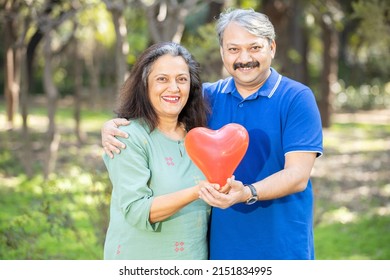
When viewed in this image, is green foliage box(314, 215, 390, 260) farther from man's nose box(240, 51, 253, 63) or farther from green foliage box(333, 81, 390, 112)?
green foliage box(333, 81, 390, 112)

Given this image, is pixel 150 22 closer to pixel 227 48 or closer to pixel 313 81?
pixel 227 48

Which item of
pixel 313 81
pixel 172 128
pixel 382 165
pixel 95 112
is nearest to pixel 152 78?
pixel 172 128

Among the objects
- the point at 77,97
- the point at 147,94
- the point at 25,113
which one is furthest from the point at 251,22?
the point at 77,97

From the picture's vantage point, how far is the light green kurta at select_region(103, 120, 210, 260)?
2758mm

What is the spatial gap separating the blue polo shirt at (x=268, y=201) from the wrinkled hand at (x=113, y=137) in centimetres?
48

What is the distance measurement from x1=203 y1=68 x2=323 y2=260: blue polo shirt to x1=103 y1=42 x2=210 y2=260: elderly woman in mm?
116

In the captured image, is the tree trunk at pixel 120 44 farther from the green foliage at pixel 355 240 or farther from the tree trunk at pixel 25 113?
the tree trunk at pixel 25 113

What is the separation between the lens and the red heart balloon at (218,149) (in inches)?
105

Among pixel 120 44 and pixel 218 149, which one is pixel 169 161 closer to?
pixel 218 149

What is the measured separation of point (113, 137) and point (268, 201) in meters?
0.73

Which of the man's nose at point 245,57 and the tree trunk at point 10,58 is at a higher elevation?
the tree trunk at point 10,58

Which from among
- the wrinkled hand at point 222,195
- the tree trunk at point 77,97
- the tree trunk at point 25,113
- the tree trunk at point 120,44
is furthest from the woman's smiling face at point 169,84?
the tree trunk at point 77,97

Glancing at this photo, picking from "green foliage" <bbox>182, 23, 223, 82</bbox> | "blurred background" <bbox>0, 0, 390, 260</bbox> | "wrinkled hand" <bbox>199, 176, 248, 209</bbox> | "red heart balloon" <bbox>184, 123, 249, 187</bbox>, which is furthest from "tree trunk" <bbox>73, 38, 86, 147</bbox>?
"wrinkled hand" <bbox>199, 176, 248, 209</bbox>

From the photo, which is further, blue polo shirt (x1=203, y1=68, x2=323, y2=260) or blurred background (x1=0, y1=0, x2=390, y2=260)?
blurred background (x1=0, y1=0, x2=390, y2=260)
